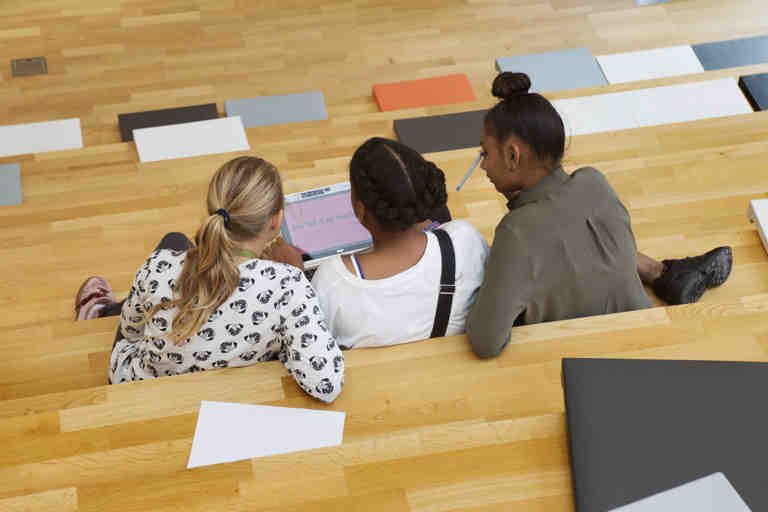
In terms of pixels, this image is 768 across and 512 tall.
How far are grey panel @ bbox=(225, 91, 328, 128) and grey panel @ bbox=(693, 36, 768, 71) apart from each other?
6.72 ft

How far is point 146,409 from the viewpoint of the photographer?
72.5 inches

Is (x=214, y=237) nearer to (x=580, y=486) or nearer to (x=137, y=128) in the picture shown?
(x=580, y=486)

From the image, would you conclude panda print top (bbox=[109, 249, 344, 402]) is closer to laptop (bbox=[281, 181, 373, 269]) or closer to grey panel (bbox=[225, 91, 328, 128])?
laptop (bbox=[281, 181, 373, 269])

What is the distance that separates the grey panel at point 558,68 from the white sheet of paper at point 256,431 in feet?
8.69

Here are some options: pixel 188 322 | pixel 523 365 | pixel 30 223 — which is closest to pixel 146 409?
pixel 188 322

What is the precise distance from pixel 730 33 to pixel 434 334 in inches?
133

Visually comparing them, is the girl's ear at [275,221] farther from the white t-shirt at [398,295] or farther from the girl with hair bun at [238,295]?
the white t-shirt at [398,295]

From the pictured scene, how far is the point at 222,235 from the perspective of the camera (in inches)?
65.8

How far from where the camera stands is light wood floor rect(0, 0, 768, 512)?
1611 millimetres

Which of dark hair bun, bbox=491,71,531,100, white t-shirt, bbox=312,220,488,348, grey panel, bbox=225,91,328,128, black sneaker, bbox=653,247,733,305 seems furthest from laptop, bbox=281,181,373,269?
grey panel, bbox=225,91,328,128

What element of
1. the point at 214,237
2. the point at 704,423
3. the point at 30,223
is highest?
the point at 214,237

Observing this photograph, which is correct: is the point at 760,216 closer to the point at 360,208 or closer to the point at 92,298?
the point at 360,208

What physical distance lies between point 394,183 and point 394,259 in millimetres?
181

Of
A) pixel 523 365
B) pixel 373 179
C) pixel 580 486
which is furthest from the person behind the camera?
pixel 523 365
